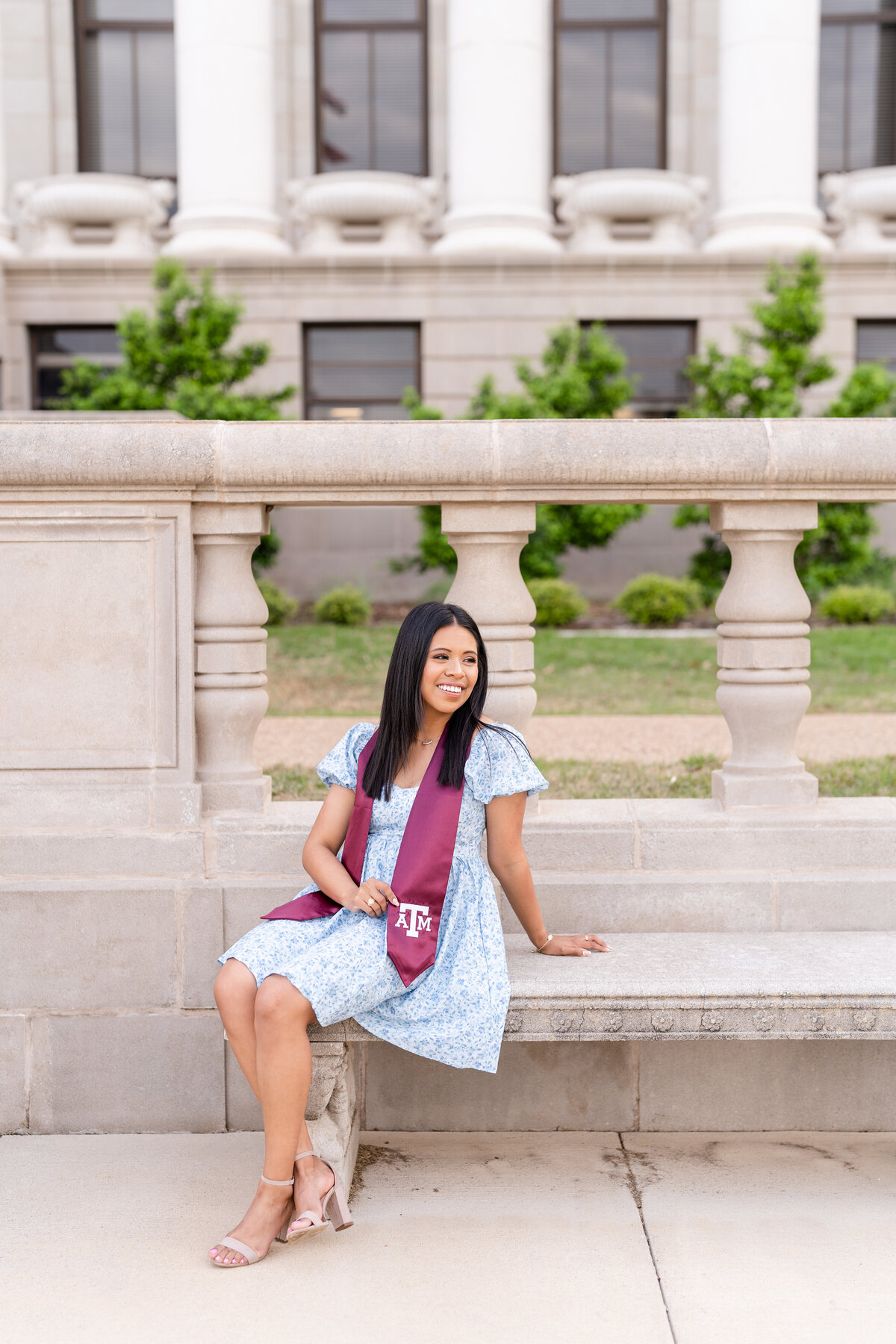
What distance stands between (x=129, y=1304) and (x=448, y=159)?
1764 cm

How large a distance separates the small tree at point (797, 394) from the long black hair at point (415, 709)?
1088 centimetres

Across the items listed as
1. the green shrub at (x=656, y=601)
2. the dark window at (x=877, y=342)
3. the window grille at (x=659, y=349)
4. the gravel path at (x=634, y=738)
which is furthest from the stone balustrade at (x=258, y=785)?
the dark window at (x=877, y=342)

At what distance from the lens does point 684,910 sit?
3658mm

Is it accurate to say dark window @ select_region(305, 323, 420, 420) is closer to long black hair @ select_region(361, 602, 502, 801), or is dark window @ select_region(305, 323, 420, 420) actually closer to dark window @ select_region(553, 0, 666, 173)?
dark window @ select_region(553, 0, 666, 173)

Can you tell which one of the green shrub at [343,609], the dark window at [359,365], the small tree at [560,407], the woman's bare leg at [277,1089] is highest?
the dark window at [359,365]

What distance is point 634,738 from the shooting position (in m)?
7.88

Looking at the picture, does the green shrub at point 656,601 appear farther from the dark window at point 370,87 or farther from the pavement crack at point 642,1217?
the pavement crack at point 642,1217

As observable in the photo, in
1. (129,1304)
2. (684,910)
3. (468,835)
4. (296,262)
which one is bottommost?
(129,1304)

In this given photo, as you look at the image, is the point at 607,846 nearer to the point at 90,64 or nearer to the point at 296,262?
the point at 296,262

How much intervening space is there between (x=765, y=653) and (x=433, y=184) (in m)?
15.7

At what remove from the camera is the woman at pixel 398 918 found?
298 centimetres

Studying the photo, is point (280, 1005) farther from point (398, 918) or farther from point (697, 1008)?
point (697, 1008)

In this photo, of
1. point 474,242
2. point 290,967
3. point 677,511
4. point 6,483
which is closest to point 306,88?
point 474,242

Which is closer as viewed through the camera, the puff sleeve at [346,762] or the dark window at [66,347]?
the puff sleeve at [346,762]
